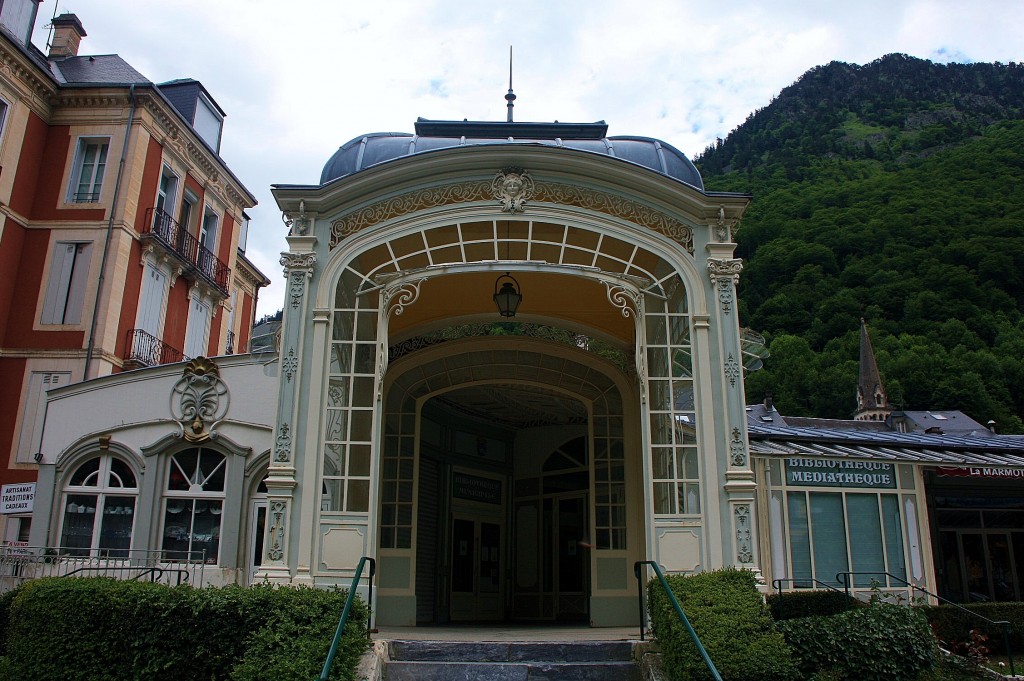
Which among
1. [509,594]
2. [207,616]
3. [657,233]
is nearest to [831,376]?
[509,594]

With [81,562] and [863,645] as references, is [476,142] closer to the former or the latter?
[863,645]

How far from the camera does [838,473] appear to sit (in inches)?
488

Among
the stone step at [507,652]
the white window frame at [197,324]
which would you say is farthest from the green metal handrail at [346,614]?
the white window frame at [197,324]

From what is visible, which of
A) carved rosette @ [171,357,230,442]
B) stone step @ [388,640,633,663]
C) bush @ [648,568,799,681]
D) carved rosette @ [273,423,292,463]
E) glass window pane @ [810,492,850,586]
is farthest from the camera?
carved rosette @ [171,357,230,442]

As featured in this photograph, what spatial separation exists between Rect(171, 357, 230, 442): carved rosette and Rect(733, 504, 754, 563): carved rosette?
8.32 meters

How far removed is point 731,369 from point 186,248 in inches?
654

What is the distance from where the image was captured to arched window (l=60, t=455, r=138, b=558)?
13320mm

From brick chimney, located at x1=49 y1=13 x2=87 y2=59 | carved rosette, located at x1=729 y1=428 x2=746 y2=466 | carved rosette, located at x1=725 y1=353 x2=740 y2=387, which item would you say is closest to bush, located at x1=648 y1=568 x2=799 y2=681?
carved rosette, located at x1=729 y1=428 x2=746 y2=466

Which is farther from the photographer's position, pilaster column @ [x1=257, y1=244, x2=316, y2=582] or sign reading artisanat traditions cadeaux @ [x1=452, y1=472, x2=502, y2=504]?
sign reading artisanat traditions cadeaux @ [x1=452, y1=472, x2=502, y2=504]

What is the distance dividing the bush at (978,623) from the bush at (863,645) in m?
3.37

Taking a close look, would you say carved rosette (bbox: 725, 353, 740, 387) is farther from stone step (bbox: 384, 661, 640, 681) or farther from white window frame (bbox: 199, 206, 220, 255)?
white window frame (bbox: 199, 206, 220, 255)

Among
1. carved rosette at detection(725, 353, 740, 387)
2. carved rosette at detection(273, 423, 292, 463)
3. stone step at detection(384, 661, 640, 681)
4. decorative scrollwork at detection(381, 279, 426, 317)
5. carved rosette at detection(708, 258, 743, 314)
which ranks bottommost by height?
stone step at detection(384, 661, 640, 681)

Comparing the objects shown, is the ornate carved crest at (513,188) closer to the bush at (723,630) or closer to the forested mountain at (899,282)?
the bush at (723,630)

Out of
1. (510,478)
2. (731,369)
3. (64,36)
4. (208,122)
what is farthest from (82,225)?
(731,369)
